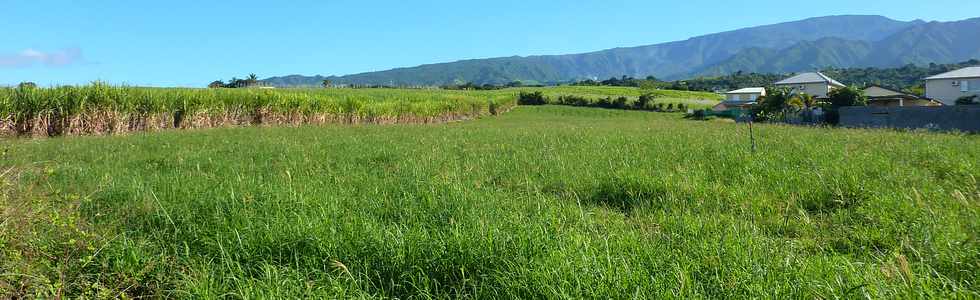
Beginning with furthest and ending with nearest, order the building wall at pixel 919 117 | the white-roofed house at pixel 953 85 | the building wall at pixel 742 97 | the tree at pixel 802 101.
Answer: the building wall at pixel 742 97 → the white-roofed house at pixel 953 85 → the tree at pixel 802 101 → the building wall at pixel 919 117

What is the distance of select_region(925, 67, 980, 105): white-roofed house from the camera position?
59781mm

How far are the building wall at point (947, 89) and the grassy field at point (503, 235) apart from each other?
74.2 m

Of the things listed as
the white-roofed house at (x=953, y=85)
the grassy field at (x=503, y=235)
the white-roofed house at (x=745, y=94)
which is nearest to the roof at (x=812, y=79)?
the white-roofed house at (x=745, y=94)

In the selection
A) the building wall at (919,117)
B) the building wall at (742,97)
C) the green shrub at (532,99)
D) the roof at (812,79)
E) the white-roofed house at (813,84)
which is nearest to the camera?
the building wall at (919,117)

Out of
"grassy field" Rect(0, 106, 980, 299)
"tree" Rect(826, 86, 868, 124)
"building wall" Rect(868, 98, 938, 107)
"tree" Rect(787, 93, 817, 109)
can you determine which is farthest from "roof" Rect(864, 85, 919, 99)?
"grassy field" Rect(0, 106, 980, 299)

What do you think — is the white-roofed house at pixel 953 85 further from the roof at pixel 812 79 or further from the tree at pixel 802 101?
the tree at pixel 802 101

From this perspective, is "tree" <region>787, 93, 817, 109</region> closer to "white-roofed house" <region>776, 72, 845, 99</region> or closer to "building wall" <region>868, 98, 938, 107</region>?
"building wall" <region>868, 98, 938, 107</region>

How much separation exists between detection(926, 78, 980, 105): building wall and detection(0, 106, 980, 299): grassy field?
74170 millimetres

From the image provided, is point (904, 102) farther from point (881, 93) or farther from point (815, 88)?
point (815, 88)

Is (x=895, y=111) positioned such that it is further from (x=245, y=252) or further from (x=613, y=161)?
(x=245, y=252)

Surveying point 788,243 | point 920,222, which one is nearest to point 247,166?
point 788,243

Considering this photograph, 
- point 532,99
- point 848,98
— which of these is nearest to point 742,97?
point 848,98

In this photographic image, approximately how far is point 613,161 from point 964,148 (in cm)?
609

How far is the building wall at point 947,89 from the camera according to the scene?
59.8 metres
